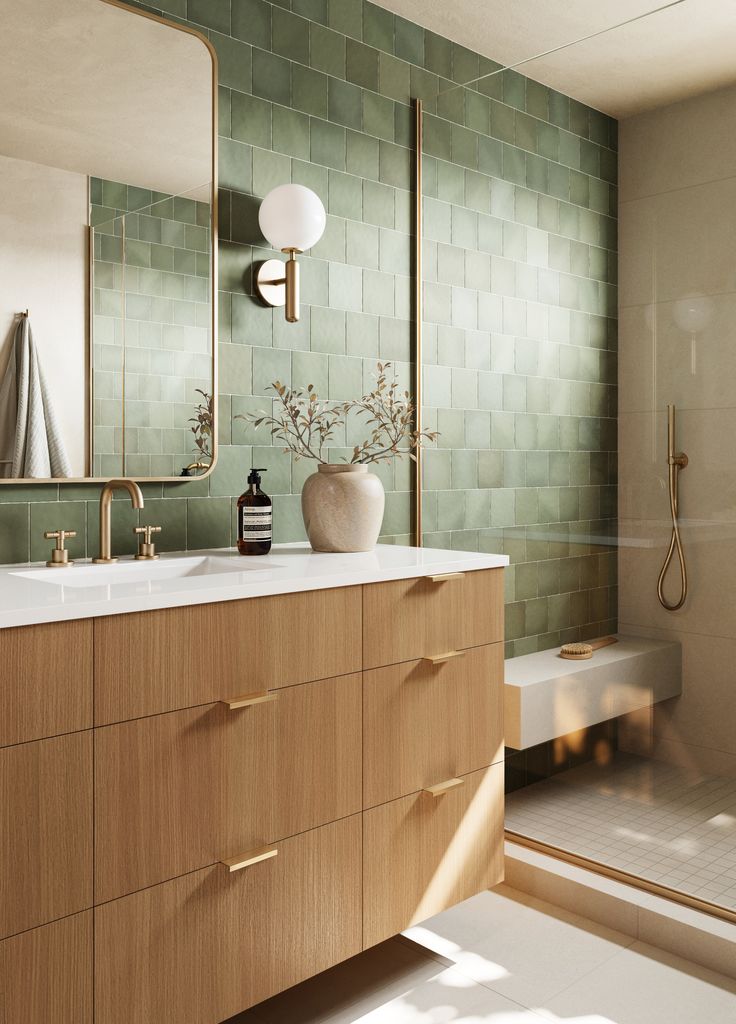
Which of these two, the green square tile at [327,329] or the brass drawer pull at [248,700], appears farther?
the green square tile at [327,329]

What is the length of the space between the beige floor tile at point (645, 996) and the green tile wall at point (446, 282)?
84 cm

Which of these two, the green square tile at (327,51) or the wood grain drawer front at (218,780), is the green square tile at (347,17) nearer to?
the green square tile at (327,51)

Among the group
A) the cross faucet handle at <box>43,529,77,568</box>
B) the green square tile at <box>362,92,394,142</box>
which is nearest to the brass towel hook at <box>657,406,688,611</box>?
the green square tile at <box>362,92,394,142</box>

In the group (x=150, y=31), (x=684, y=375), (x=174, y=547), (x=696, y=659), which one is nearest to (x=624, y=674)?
(x=696, y=659)

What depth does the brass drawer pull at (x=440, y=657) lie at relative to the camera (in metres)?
1.86

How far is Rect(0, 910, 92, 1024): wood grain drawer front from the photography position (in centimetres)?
129

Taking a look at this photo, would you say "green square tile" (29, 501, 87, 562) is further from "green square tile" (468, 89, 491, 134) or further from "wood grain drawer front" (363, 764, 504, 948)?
"green square tile" (468, 89, 491, 134)

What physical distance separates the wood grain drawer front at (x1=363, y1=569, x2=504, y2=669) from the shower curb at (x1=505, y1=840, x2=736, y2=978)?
781mm

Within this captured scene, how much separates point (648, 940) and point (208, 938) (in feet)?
3.94

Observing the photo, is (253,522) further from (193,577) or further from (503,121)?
(503,121)

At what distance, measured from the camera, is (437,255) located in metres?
2.67

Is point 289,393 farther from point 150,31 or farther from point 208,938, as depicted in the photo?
point 208,938

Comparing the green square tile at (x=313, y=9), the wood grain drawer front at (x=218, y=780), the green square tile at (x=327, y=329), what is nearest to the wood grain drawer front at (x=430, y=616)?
the wood grain drawer front at (x=218, y=780)

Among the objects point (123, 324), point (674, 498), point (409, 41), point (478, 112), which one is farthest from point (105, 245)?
point (674, 498)
